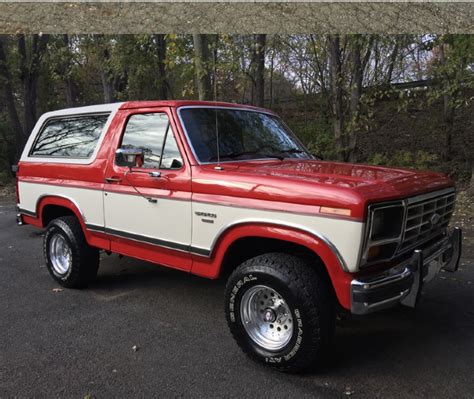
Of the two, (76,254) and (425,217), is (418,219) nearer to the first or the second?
(425,217)

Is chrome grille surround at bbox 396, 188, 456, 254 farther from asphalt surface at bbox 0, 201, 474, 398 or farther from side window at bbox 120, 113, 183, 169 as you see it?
side window at bbox 120, 113, 183, 169

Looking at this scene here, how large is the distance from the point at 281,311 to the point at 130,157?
5.95 ft

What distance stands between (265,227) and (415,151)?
10.3m

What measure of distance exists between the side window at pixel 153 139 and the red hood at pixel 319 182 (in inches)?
16.1

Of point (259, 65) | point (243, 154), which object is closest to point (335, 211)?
point (243, 154)

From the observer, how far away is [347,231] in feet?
9.04

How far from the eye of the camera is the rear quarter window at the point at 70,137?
182 inches

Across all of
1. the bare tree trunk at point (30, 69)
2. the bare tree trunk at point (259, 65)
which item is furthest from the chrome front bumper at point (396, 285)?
the bare tree trunk at point (30, 69)

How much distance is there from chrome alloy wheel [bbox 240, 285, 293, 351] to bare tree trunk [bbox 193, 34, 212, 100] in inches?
253

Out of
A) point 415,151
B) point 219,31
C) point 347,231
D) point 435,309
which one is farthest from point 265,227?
point 415,151

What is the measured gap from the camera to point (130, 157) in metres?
3.85

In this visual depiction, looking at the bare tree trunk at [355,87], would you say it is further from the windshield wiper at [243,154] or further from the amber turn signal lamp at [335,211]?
the amber turn signal lamp at [335,211]

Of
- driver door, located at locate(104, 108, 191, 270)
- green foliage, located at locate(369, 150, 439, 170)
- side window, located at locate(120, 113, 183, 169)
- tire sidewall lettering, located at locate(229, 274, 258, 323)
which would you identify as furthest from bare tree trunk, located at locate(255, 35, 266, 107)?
tire sidewall lettering, located at locate(229, 274, 258, 323)

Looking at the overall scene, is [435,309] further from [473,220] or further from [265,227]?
[473,220]
